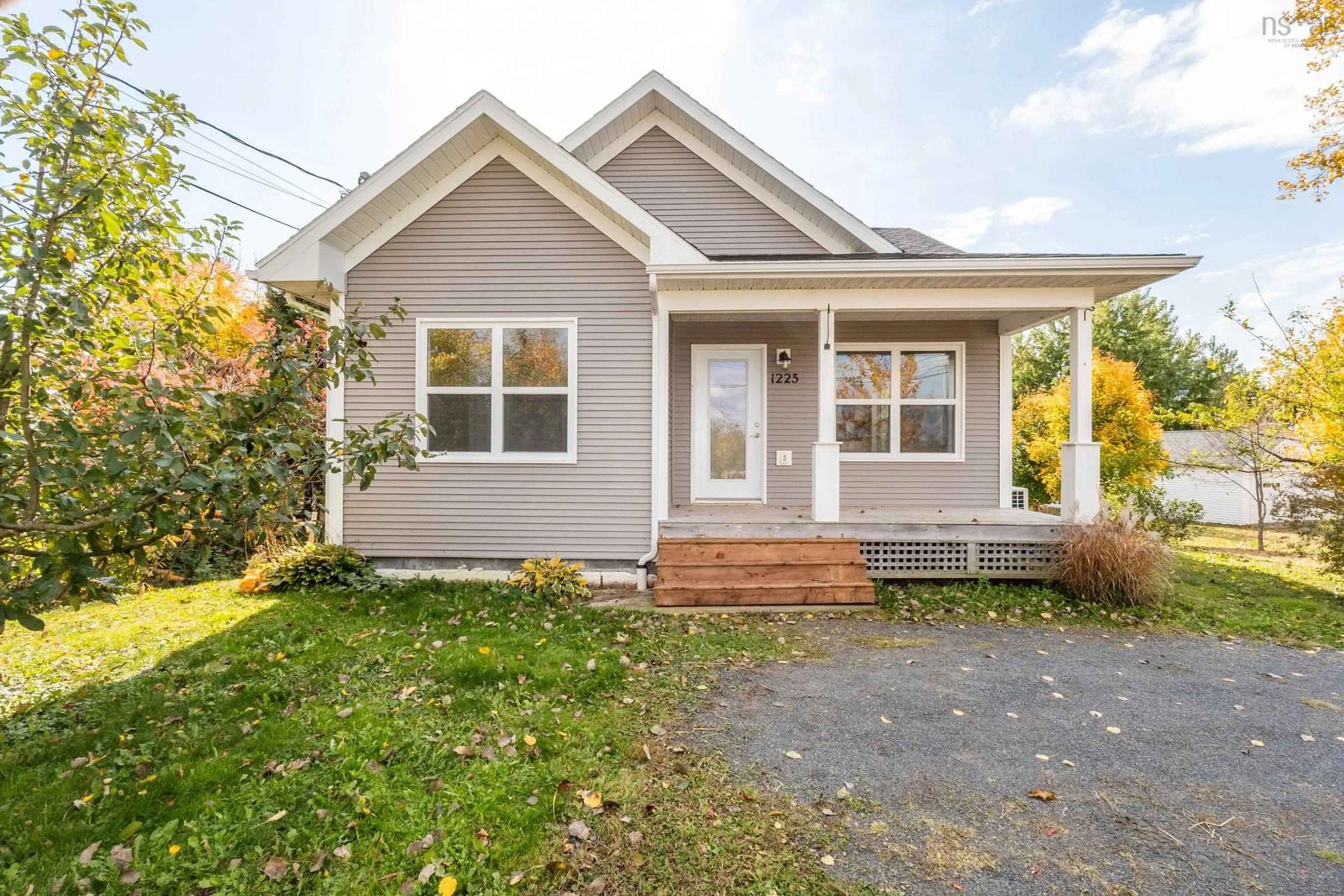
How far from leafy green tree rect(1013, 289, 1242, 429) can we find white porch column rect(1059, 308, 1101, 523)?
19.5 m

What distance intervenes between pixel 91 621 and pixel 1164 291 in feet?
121

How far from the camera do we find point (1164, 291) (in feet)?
85.3

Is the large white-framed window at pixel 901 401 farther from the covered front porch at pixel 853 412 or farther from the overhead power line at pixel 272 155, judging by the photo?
the overhead power line at pixel 272 155

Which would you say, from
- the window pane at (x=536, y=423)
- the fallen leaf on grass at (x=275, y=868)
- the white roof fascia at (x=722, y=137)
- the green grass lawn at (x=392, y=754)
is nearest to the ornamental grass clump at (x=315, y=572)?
the green grass lawn at (x=392, y=754)

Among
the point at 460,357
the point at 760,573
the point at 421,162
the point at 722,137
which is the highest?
the point at 722,137

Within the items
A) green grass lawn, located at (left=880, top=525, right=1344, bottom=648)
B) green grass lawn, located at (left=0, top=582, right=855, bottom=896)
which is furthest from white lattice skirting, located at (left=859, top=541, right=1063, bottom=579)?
green grass lawn, located at (left=0, top=582, right=855, bottom=896)

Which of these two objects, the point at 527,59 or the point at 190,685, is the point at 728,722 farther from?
the point at 527,59

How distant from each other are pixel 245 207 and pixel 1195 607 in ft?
54.6

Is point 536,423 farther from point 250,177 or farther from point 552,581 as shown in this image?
point 250,177

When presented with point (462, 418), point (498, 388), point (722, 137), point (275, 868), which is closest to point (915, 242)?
point (722, 137)

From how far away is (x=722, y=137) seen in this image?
723 cm

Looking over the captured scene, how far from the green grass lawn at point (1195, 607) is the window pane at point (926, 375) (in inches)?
110

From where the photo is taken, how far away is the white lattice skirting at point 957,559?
575cm

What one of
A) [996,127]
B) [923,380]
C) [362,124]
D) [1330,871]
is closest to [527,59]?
[362,124]
